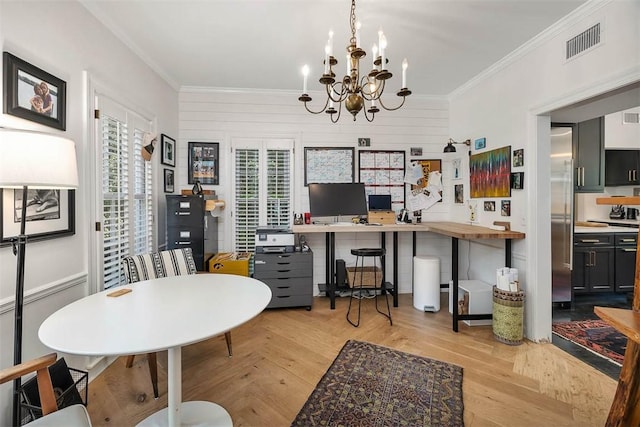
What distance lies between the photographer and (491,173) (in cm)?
324

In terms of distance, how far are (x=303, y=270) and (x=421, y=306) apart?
4.86 feet

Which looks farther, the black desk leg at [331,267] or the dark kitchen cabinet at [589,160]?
the dark kitchen cabinet at [589,160]

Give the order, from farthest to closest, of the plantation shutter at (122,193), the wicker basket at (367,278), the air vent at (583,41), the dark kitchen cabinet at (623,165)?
the dark kitchen cabinet at (623,165) < the wicker basket at (367,278) < the plantation shutter at (122,193) < the air vent at (583,41)

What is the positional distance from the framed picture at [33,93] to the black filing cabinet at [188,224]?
1.39 m

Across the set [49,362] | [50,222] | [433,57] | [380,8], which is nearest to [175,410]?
[49,362]

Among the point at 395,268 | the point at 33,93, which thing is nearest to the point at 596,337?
the point at 395,268

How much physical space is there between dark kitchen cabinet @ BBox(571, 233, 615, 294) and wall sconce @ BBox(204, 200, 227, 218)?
4498 millimetres

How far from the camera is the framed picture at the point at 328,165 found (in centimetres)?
390

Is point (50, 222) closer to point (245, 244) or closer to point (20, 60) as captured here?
point (20, 60)

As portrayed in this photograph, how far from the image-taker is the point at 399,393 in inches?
76.1

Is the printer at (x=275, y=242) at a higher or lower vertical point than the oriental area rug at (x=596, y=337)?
higher

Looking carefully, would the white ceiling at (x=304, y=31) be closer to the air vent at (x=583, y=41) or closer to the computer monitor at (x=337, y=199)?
the air vent at (x=583, y=41)

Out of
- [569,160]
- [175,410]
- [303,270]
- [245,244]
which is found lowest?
[175,410]

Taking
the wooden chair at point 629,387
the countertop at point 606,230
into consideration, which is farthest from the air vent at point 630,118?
the wooden chair at point 629,387
